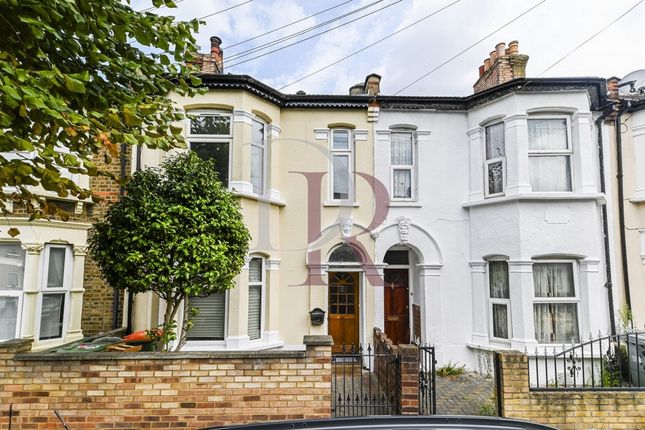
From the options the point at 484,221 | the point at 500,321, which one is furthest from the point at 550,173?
the point at 500,321

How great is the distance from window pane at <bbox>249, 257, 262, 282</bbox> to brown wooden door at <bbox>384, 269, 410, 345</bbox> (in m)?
3.35

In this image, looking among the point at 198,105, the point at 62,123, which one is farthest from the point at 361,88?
the point at 62,123

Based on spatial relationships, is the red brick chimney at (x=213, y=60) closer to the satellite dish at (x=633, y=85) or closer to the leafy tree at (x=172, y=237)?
the leafy tree at (x=172, y=237)

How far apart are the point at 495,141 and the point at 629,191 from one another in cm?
360

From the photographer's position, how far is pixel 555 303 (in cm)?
802

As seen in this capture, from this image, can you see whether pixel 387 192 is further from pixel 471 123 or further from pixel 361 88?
pixel 361 88

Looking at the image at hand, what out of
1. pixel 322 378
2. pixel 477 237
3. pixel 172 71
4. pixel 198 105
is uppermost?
pixel 198 105

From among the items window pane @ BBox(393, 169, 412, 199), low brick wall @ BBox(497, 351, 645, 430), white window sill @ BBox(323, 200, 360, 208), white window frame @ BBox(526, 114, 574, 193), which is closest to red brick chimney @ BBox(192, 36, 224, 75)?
white window sill @ BBox(323, 200, 360, 208)

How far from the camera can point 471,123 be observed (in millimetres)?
9312

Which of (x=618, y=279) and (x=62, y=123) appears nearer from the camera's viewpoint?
(x=62, y=123)

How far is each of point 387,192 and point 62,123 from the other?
7.20m

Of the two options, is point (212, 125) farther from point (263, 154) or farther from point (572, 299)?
point (572, 299)

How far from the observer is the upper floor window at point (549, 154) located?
8375 millimetres

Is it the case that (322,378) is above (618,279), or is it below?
below
